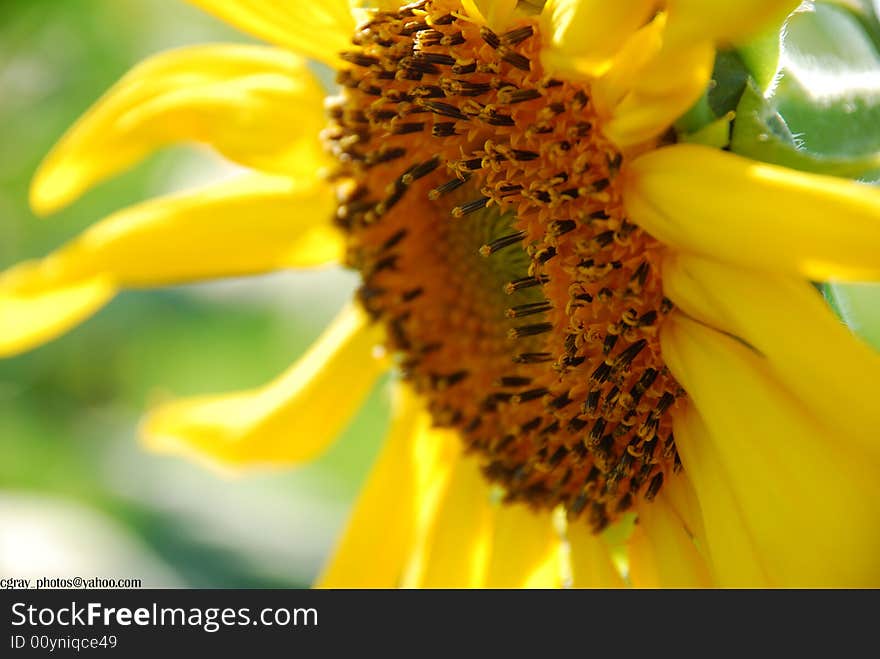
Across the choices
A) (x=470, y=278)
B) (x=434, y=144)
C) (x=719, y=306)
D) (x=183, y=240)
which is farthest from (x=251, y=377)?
(x=719, y=306)

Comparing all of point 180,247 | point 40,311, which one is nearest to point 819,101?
point 180,247

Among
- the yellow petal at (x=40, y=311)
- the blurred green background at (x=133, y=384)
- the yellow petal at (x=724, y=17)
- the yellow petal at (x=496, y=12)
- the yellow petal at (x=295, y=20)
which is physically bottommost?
the blurred green background at (x=133, y=384)

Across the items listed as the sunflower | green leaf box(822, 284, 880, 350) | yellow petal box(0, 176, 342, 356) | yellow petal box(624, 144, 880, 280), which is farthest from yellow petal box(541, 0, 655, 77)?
green leaf box(822, 284, 880, 350)

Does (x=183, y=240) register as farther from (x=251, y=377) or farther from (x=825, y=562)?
(x=825, y=562)


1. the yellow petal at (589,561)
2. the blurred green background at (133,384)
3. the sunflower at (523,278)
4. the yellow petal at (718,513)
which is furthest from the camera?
the blurred green background at (133,384)

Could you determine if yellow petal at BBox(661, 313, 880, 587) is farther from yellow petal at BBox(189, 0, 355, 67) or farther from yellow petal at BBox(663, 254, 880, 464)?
yellow petal at BBox(189, 0, 355, 67)

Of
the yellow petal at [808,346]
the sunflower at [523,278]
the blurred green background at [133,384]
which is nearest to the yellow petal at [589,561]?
the sunflower at [523,278]

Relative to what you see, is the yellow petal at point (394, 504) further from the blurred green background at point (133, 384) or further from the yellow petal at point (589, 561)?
the blurred green background at point (133, 384)

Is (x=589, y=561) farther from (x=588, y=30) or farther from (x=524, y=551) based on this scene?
(x=588, y=30)
